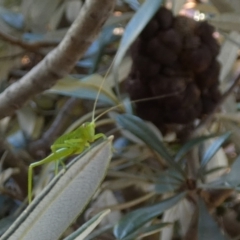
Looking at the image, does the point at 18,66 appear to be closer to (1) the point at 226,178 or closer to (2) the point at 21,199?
(2) the point at 21,199

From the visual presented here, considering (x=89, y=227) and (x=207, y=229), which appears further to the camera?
(x=207, y=229)

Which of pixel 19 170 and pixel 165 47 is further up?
pixel 165 47

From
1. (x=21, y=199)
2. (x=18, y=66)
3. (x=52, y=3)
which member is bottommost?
(x=21, y=199)

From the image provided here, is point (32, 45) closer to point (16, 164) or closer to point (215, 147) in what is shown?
point (16, 164)

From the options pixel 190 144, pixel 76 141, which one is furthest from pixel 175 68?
pixel 76 141

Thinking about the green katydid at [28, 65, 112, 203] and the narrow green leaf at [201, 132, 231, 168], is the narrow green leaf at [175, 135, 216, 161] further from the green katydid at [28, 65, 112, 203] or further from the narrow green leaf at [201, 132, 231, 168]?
the green katydid at [28, 65, 112, 203]

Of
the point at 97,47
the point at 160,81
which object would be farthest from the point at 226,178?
the point at 97,47
